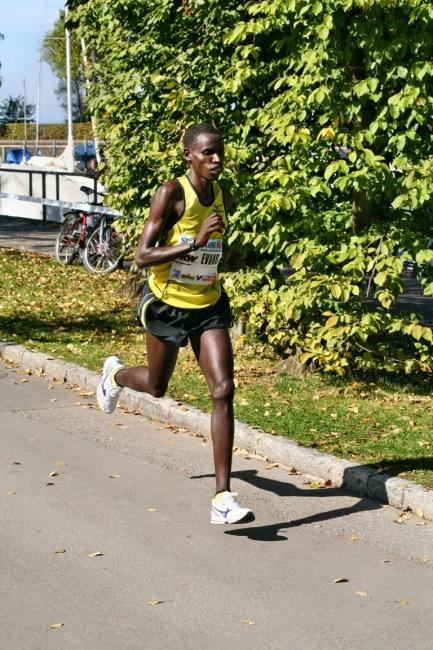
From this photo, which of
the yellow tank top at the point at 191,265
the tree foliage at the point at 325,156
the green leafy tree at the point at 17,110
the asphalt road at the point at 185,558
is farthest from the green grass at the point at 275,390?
the green leafy tree at the point at 17,110

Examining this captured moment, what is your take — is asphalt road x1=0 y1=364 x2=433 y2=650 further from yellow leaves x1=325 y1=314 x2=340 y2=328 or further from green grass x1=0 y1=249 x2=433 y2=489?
yellow leaves x1=325 y1=314 x2=340 y2=328

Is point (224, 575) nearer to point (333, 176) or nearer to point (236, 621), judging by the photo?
point (236, 621)

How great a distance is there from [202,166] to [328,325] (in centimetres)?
309

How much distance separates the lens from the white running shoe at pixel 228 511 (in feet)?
19.2

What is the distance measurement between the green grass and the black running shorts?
148 centimetres

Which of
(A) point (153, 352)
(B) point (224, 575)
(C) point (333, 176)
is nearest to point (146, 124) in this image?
(C) point (333, 176)

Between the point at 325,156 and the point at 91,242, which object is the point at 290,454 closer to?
the point at 325,156

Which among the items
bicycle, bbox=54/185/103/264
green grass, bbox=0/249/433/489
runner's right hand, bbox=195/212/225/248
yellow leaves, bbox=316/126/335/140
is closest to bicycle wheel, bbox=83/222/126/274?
bicycle, bbox=54/185/103/264

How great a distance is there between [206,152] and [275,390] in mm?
3602

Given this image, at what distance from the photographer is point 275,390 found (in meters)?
9.44

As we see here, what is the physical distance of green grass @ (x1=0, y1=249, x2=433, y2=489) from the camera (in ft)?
25.0

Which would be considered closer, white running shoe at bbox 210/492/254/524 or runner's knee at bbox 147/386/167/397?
white running shoe at bbox 210/492/254/524

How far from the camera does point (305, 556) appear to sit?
18.6ft

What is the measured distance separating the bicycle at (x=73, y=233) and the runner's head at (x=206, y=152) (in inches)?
459
